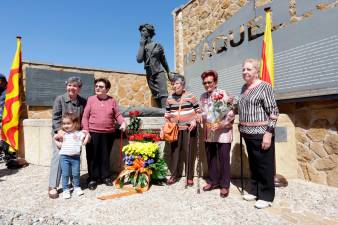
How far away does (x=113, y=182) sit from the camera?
3816 mm

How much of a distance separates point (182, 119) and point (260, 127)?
45.1 inches

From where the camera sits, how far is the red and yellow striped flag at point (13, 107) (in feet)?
17.7

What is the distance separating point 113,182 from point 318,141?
299cm

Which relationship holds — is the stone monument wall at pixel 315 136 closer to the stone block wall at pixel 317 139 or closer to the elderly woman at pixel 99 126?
the stone block wall at pixel 317 139

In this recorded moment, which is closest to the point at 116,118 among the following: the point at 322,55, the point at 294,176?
the point at 294,176

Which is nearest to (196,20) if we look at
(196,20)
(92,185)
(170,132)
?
(196,20)

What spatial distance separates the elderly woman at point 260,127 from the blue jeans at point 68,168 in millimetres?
2135

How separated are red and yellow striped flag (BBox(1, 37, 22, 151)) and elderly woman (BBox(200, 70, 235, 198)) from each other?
4.22m

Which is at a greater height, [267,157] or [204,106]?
[204,106]

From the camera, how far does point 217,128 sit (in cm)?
Answer: 318

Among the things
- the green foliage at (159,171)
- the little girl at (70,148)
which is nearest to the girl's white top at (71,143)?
the little girl at (70,148)

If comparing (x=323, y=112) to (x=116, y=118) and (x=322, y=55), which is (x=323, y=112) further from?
(x=116, y=118)

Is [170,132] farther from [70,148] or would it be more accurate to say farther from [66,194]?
[66,194]

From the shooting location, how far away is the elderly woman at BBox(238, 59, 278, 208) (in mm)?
2666
